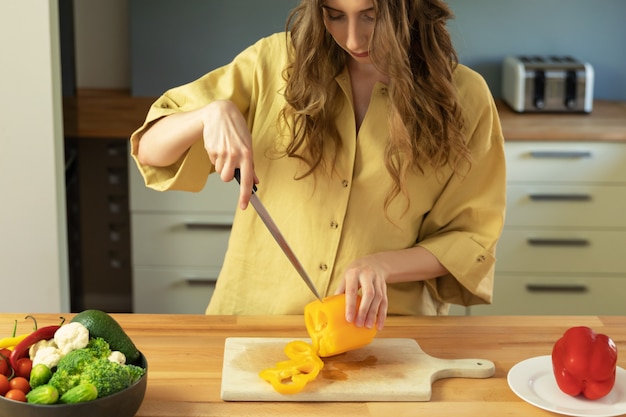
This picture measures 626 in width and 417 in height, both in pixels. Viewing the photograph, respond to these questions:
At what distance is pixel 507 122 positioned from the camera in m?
3.25

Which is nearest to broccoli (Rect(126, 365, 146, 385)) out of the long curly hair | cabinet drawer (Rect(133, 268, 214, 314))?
the long curly hair

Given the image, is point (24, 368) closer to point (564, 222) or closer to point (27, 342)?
point (27, 342)

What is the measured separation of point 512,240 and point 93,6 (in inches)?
71.0

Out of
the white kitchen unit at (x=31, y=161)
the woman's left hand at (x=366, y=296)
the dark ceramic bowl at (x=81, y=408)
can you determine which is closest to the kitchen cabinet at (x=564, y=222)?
the white kitchen unit at (x=31, y=161)

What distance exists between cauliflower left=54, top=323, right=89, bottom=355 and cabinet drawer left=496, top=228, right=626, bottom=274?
2177mm

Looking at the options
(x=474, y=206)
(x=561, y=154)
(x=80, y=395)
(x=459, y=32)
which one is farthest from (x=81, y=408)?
(x=459, y=32)

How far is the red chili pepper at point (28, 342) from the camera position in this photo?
4.20 feet

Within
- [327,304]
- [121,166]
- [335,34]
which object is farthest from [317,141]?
[121,166]

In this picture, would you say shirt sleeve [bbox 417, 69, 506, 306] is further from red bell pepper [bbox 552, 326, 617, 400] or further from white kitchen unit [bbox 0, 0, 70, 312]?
white kitchen unit [bbox 0, 0, 70, 312]

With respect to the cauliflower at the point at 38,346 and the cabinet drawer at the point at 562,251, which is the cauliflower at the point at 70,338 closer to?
the cauliflower at the point at 38,346

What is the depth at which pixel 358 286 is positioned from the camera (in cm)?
154

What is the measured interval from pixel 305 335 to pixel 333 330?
0.48 feet

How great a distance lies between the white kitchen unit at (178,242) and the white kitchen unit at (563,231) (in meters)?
0.92

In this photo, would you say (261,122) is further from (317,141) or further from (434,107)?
(434,107)
